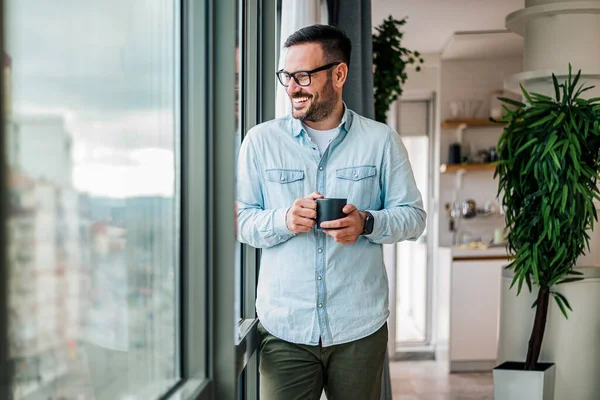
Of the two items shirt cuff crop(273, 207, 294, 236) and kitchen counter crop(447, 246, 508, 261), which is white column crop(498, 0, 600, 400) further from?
shirt cuff crop(273, 207, 294, 236)

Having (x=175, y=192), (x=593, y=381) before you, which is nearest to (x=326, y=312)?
(x=175, y=192)

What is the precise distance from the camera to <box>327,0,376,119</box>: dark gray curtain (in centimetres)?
322

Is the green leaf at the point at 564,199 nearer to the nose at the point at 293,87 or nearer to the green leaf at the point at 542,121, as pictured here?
the green leaf at the point at 542,121

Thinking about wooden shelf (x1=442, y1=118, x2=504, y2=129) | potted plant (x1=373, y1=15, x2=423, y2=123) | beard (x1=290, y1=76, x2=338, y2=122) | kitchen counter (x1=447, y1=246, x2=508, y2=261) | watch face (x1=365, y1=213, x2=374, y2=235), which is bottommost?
kitchen counter (x1=447, y1=246, x2=508, y2=261)

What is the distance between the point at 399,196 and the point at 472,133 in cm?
503

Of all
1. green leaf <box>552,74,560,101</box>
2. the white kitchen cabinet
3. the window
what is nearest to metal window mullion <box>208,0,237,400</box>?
the window

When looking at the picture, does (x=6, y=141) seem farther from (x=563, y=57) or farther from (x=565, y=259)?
(x=563, y=57)

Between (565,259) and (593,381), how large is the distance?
2.50ft

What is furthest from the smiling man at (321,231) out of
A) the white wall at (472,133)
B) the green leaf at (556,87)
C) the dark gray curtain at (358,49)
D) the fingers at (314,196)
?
the white wall at (472,133)

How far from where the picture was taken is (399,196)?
6.24 feet

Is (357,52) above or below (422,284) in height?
above

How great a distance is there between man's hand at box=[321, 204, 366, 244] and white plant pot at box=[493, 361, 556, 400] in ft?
6.85

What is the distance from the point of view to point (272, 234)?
1826mm

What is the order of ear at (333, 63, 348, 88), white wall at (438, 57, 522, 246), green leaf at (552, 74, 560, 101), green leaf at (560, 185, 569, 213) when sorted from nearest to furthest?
ear at (333, 63, 348, 88) < green leaf at (560, 185, 569, 213) < green leaf at (552, 74, 560, 101) < white wall at (438, 57, 522, 246)
